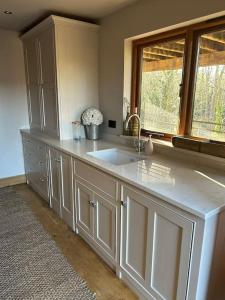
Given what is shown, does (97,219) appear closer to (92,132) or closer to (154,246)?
(154,246)

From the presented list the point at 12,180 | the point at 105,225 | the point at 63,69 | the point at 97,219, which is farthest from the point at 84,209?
the point at 12,180

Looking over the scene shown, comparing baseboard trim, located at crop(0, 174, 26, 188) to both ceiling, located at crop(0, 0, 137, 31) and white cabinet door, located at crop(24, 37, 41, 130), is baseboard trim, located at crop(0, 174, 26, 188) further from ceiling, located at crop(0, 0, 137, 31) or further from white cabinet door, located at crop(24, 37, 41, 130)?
ceiling, located at crop(0, 0, 137, 31)

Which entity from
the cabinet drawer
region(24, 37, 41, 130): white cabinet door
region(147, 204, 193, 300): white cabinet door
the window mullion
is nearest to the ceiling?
region(24, 37, 41, 130): white cabinet door

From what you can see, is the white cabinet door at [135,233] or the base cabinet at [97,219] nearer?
the white cabinet door at [135,233]

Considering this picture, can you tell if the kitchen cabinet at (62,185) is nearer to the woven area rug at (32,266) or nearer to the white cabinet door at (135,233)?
the woven area rug at (32,266)

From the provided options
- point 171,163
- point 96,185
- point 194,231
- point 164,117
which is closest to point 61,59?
point 164,117

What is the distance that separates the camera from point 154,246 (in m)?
1.34

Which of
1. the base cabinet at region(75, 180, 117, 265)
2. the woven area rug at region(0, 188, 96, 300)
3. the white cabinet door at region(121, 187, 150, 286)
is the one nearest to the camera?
the white cabinet door at region(121, 187, 150, 286)

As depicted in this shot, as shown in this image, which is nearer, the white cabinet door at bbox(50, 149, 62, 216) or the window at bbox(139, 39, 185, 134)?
the window at bbox(139, 39, 185, 134)

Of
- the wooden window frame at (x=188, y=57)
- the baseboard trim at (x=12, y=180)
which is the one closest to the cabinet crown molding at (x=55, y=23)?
the wooden window frame at (x=188, y=57)

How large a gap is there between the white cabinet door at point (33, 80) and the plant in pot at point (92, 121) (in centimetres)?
81

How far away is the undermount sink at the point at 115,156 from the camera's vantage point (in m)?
2.12

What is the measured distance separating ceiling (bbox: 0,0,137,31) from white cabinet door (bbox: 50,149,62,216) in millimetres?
1447

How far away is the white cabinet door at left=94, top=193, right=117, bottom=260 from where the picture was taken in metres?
1.70
